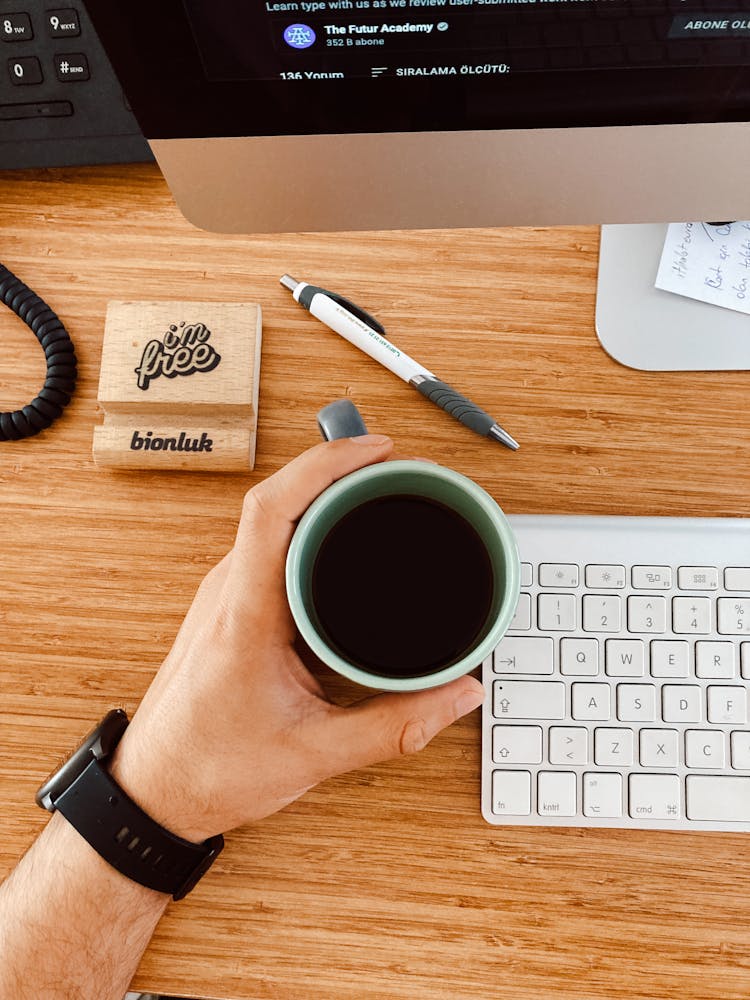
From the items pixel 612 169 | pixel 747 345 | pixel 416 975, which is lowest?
pixel 416 975

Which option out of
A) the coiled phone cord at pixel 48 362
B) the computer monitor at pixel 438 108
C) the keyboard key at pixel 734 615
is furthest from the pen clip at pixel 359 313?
the keyboard key at pixel 734 615

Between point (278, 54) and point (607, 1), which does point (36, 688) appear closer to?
point (278, 54)

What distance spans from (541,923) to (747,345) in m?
0.42

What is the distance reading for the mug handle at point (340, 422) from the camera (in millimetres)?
439

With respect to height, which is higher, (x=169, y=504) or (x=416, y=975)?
(x=169, y=504)

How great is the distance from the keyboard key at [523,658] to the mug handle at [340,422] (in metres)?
0.17

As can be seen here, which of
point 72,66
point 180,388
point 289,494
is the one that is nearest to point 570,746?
point 289,494

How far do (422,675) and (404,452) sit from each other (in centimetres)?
21

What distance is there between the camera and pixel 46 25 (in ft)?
1.79

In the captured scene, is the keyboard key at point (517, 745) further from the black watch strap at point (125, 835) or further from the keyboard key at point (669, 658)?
the black watch strap at point (125, 835)

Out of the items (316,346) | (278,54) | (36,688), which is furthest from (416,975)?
(278,54)

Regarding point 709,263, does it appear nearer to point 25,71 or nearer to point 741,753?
point 741,753

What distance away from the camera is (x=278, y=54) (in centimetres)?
37

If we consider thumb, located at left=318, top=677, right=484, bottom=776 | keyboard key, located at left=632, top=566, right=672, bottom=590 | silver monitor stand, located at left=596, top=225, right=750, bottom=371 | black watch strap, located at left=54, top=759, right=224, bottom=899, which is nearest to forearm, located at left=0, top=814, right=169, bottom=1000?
black watch strap, located at left=54, top=759, right=224, bottom=899
